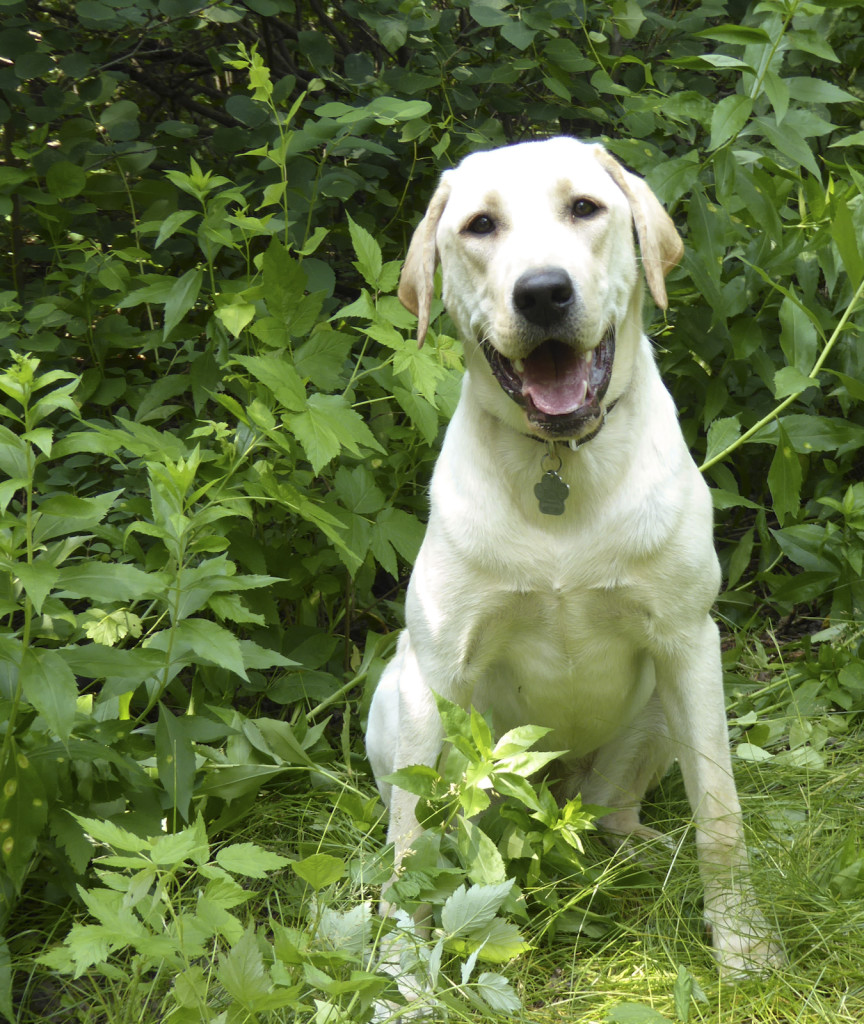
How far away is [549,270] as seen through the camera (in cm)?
218

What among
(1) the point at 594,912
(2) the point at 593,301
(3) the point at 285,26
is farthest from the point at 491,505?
(3) the point at 285,26

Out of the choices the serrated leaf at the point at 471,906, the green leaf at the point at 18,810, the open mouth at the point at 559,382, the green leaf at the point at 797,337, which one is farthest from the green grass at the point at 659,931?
the green leaf at the point at 797,337

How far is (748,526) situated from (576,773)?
1.70 metres

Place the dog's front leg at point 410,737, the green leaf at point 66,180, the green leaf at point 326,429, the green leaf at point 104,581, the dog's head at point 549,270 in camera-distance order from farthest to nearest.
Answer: the green leaf at point 66,180, the green leaf at point 326,429, the dog's front leg at point 410,737, the dog's head at point 549,270, the green leaf at point 104,581

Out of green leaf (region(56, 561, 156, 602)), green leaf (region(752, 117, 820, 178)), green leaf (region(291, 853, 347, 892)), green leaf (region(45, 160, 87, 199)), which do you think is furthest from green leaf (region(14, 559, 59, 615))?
green leaf (region(752, 117, 820, 178))

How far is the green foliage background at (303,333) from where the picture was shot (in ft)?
8.36

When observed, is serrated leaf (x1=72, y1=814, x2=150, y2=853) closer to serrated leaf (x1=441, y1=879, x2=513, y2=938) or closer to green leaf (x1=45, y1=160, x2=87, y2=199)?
serrated leaf (x1=441, y1=879, x2=513, y2=938)

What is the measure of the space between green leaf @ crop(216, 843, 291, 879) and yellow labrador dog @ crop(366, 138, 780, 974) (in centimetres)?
53

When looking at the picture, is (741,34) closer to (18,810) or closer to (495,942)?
(495,942)

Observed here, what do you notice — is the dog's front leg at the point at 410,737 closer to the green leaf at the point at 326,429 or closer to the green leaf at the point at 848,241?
the green leaf at the point at 326,429

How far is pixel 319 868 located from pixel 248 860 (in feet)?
0.46

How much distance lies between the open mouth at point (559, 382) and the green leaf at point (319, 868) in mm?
949

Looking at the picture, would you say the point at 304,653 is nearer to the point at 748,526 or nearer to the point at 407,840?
the point at 407,840

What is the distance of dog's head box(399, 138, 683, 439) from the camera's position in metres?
2.22
